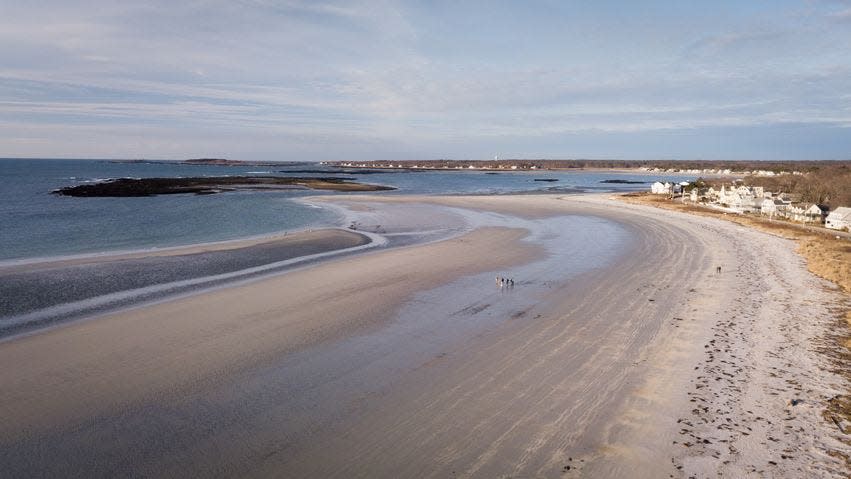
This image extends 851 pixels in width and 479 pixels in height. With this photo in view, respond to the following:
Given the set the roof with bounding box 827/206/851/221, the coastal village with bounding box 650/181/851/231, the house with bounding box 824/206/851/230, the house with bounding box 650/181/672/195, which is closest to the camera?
the house with bounding box 824/206/851/230

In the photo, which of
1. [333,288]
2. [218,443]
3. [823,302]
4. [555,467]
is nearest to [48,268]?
[333,288]

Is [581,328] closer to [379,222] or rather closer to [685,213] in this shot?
[379,222]

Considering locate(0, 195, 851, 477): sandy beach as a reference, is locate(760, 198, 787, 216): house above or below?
above

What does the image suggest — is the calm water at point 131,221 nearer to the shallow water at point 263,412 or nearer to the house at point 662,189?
the shallow water at point 263,412

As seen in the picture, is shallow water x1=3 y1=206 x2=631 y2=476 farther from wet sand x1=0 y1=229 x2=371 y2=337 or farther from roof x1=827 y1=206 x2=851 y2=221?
roof x1=827 y1=206 x2=851 y2=221

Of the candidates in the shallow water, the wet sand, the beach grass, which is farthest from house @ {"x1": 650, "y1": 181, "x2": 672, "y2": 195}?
the shallow water

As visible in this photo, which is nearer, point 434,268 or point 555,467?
point 555,467

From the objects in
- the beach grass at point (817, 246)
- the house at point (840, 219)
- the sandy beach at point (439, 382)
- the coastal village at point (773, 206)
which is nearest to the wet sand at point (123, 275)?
the sandy beach at point (439, 382)

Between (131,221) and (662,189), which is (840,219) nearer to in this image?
(662,189)
